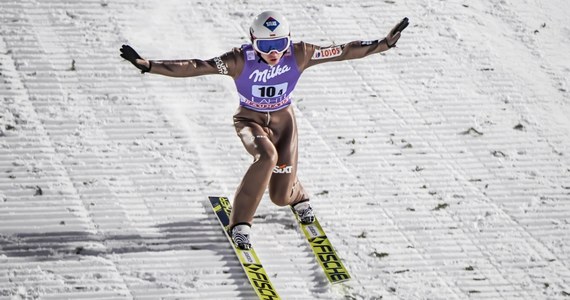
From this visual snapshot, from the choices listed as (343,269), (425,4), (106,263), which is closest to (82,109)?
(106,263)

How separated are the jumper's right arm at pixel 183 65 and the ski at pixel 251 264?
3.20 feet

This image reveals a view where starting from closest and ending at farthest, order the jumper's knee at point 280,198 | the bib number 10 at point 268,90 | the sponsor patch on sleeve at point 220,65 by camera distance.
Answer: the sponsor patch on sleeve at point 220,65 → the bib number 10 at point 268,90 → the jumper's knee at point 280,198

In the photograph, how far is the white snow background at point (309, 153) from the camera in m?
6.26

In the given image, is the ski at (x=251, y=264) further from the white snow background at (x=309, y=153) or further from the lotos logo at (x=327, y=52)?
the lotos logo at (x=327, y=52)

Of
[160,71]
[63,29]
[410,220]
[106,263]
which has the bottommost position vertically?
[410,220]

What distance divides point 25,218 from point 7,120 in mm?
1137

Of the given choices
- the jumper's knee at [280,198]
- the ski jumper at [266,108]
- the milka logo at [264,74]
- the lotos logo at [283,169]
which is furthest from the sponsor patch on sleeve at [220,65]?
the jumper's knee at [280,198]

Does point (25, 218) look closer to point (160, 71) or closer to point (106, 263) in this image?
point (106, 263)

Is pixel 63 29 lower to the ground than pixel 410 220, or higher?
higher

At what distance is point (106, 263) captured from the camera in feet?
20.2

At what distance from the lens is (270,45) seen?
623 centimetres

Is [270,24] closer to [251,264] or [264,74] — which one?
[264,74]

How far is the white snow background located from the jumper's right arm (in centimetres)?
101

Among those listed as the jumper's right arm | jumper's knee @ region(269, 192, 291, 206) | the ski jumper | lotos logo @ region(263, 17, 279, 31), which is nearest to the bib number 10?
the ski jumper
